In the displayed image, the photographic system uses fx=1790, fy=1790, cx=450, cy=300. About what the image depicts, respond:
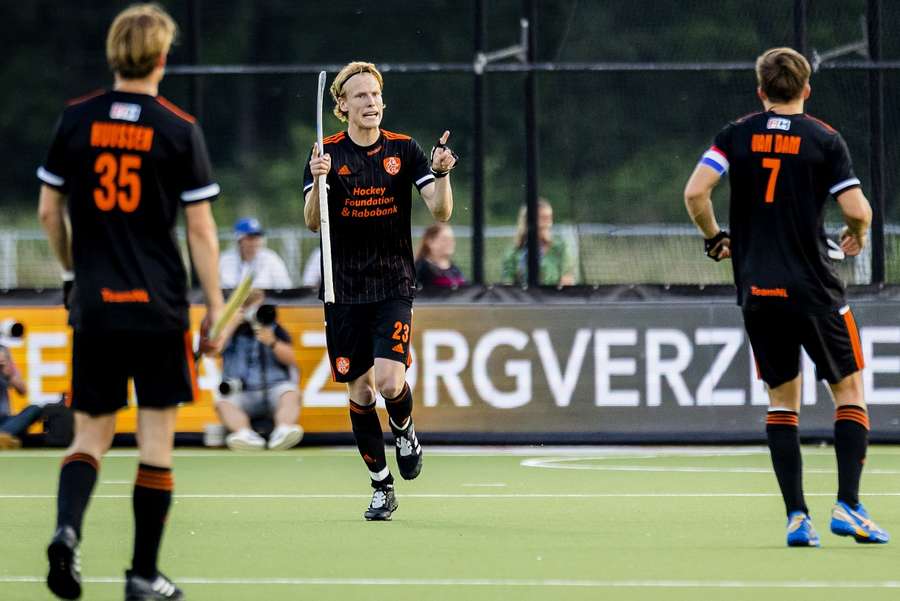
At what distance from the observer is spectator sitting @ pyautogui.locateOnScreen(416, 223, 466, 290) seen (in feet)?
45.8

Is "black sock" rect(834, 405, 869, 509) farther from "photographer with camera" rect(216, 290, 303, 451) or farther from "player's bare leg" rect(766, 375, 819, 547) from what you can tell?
"photographer with camera" rect(216, 290, 303, 451)

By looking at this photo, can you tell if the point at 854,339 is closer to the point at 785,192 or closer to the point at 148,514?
the point at 785,192

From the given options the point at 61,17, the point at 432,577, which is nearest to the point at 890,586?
the point at 432,577

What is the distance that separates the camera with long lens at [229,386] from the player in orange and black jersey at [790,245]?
20.4ft

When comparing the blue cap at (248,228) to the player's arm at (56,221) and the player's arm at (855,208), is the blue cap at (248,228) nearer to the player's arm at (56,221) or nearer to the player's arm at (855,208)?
the player's arm at (855,208)

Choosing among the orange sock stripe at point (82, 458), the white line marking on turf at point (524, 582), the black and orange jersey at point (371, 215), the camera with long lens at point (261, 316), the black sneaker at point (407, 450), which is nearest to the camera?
the orange sock stripe at point (82, 458)

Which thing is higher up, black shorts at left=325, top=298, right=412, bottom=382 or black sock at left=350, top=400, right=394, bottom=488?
black shorts at left=325, top=298, right=412, bottom=382

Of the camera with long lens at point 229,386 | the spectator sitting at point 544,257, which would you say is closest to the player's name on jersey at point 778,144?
the spectator sitting at point 544,257

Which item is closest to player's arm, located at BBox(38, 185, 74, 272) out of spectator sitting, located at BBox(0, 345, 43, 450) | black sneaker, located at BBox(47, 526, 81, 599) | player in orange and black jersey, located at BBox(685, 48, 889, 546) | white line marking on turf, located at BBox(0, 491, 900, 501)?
black sneaker, located at BBox(47, 526, 81, 599)

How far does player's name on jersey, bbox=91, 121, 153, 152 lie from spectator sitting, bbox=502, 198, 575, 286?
8.07m

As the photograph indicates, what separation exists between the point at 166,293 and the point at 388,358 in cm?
301

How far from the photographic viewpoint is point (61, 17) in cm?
1470

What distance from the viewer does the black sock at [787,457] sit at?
7.82 meters

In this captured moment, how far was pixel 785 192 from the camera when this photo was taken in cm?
775
